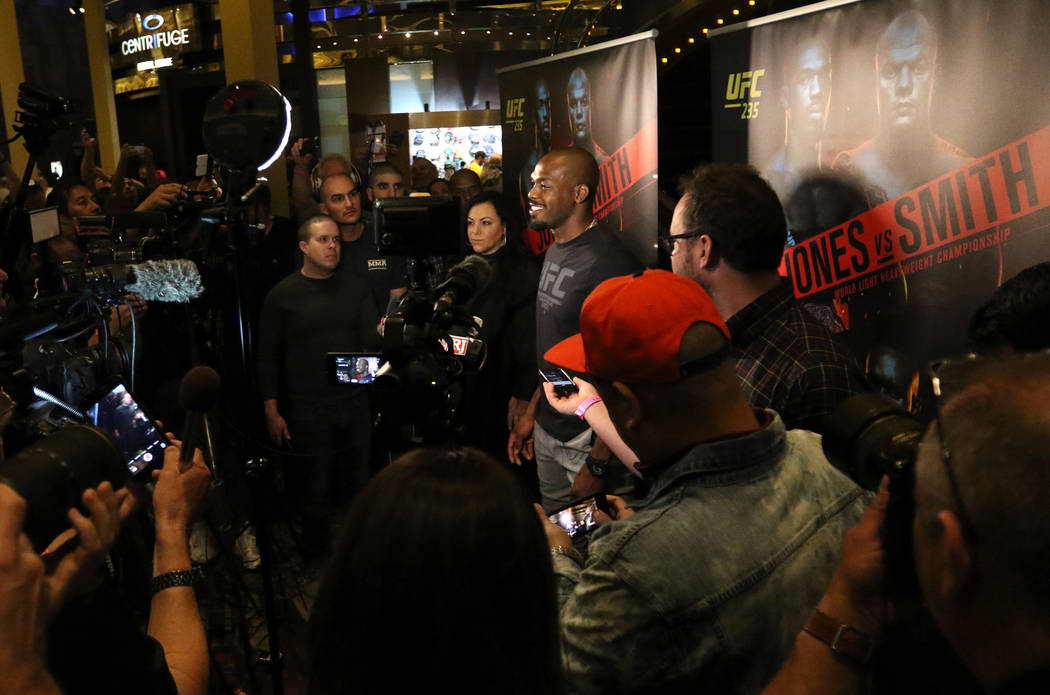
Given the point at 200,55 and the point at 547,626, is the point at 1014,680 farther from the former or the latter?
the point at 200,55

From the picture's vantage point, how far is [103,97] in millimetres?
10938

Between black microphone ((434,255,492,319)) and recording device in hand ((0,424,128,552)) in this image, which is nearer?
recording device in hand ((0,424,128,552))

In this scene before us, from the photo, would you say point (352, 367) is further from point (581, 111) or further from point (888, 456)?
point (581, 111)

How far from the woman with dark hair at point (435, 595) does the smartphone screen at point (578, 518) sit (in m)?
0.72

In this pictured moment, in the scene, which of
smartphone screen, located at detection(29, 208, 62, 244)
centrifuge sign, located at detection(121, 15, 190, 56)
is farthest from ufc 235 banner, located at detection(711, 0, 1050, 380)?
centrifuge sign, located at detection(121, 15, 190, 56)

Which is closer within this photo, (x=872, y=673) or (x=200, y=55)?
(x=872, y=673)

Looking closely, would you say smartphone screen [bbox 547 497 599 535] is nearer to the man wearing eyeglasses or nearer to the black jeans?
the man wearing eyeglasses

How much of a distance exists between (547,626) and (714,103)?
287 centimetres

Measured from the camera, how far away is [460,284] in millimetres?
1976

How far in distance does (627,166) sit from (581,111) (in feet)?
1.74

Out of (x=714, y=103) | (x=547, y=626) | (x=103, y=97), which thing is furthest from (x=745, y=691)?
(x=103, y=97)

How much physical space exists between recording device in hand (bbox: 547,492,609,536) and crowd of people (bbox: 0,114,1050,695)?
19 millimetres

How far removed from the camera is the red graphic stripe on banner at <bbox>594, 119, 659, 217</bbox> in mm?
3711

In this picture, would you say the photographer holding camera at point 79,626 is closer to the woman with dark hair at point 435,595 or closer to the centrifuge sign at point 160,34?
the woman with dark hair at point 435,595
